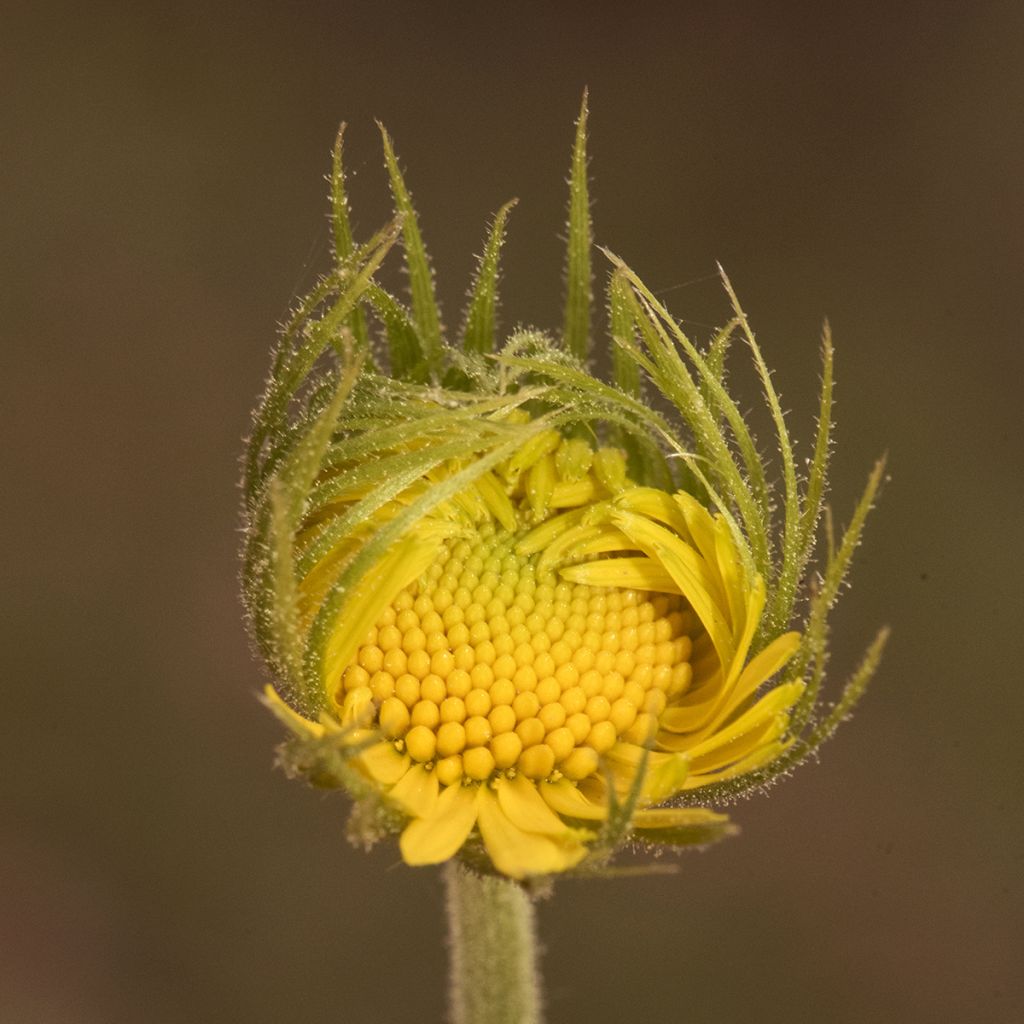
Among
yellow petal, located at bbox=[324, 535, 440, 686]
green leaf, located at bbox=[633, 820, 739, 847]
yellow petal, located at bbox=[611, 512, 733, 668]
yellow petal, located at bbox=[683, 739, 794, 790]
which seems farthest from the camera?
yellow petal, located at bbox=[611, 512, 733, 668]

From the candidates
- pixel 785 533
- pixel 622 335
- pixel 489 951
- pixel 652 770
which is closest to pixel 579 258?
pixel 622 335

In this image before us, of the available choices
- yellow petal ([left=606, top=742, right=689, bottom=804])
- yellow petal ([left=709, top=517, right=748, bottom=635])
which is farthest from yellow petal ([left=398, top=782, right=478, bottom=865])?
yellow petal ([left=709, top=517, right=748, bottom=635])

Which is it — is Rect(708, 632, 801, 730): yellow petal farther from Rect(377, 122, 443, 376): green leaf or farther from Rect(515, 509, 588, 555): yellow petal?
Rect(377, 122, 443, 376): green leaf

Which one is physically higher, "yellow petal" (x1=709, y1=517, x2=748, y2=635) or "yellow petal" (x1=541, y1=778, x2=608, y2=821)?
"yellow petal" (x1=709, y1=517, x2=748, y2=635)

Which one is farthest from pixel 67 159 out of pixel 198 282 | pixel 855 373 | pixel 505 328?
pixel 855 373

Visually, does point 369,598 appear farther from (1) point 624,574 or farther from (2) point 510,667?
(1) point 624,574

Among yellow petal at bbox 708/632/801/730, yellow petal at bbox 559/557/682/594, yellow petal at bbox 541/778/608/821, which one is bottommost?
yellow petal at bbox 541/778/608/821
